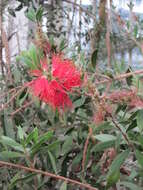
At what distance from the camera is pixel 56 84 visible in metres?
0.59

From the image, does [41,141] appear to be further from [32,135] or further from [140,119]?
[140,119]

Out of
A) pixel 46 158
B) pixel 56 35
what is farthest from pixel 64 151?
pixel 56 35

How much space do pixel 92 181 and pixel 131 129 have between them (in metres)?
0.21

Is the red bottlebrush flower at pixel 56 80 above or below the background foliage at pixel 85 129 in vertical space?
above

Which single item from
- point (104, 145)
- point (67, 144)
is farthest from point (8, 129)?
point (104, 145)

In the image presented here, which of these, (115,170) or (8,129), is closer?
(115,170)

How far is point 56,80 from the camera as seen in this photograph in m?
0.59

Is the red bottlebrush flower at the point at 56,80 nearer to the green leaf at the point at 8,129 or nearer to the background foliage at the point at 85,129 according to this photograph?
the background foliage at the point at 85,129

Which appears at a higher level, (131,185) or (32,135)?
(32,135)

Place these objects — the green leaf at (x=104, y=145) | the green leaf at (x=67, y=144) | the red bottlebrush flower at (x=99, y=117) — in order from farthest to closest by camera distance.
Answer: the green leaf at (x=67, y=144) → the green leaf at (x=104, y=145) → the red bottlebrush flower at (x=99, y=117)

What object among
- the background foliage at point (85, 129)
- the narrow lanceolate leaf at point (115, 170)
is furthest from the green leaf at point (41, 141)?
the narrow lanceolate leaf at point (115, 170)

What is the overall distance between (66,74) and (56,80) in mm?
19

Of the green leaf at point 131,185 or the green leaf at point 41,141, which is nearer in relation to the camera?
the green leaf at point 41,141

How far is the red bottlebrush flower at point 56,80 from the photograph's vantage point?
0.58 metres
